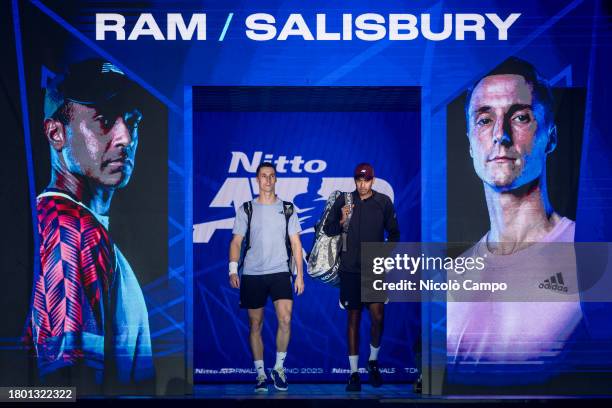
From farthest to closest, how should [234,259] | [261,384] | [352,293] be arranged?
[352,293], [234,259], [261,384]

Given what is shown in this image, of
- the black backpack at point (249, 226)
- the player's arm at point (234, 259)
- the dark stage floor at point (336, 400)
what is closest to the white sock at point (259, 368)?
the dark stage floor at point (336, 400)

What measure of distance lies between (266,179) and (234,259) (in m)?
0.78

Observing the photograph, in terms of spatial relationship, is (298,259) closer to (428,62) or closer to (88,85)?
(428,62)

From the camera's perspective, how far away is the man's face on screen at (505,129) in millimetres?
8266

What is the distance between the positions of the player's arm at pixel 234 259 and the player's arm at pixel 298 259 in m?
0.47

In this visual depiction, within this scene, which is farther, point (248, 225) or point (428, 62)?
point (248, 225)

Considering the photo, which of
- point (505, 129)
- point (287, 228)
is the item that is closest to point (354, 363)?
point (287, 228)

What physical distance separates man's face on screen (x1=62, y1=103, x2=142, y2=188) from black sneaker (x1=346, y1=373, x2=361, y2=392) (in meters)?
2.62

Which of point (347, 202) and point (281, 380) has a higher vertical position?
point (347, 202)

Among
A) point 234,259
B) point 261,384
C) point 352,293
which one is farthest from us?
point 352,293

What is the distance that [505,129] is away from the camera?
325 inches

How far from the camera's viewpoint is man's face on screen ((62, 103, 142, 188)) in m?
8.20

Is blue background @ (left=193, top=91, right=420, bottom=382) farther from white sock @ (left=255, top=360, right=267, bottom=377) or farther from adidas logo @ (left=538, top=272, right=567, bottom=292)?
adidas logo @ (left=538, top=272, right=567, bottom=292)

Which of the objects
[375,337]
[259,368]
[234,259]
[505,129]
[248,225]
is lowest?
[259,368]
